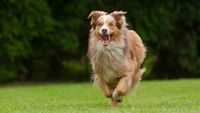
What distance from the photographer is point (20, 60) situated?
105ft

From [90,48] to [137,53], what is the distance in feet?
5.04

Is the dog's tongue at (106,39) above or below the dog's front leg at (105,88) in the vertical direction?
above

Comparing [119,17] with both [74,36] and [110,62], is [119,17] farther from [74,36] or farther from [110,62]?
[74,36]

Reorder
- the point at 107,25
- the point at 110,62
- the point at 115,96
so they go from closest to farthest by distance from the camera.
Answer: the point at 107,25
the point at 115,96
the point at 110,62

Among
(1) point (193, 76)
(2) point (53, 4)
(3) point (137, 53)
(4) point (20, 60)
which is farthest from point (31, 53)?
(3) point (137, 53)

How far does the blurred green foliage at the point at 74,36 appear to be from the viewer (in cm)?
3128

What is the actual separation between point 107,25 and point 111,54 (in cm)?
59

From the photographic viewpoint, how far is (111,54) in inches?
548

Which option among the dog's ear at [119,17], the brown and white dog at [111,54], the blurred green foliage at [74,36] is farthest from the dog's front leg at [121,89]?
the blurred green foliage at [74,36]

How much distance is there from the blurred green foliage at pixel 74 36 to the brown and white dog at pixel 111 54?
17077 mm

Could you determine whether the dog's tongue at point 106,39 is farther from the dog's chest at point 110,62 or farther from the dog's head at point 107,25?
the dog's chest at point 110,62

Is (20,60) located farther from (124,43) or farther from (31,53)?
(124,43)

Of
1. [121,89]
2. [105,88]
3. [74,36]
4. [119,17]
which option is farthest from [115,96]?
[74,36]

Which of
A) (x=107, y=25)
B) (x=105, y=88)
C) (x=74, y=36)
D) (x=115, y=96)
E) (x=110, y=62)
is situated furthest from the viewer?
(x=74, y=36)
